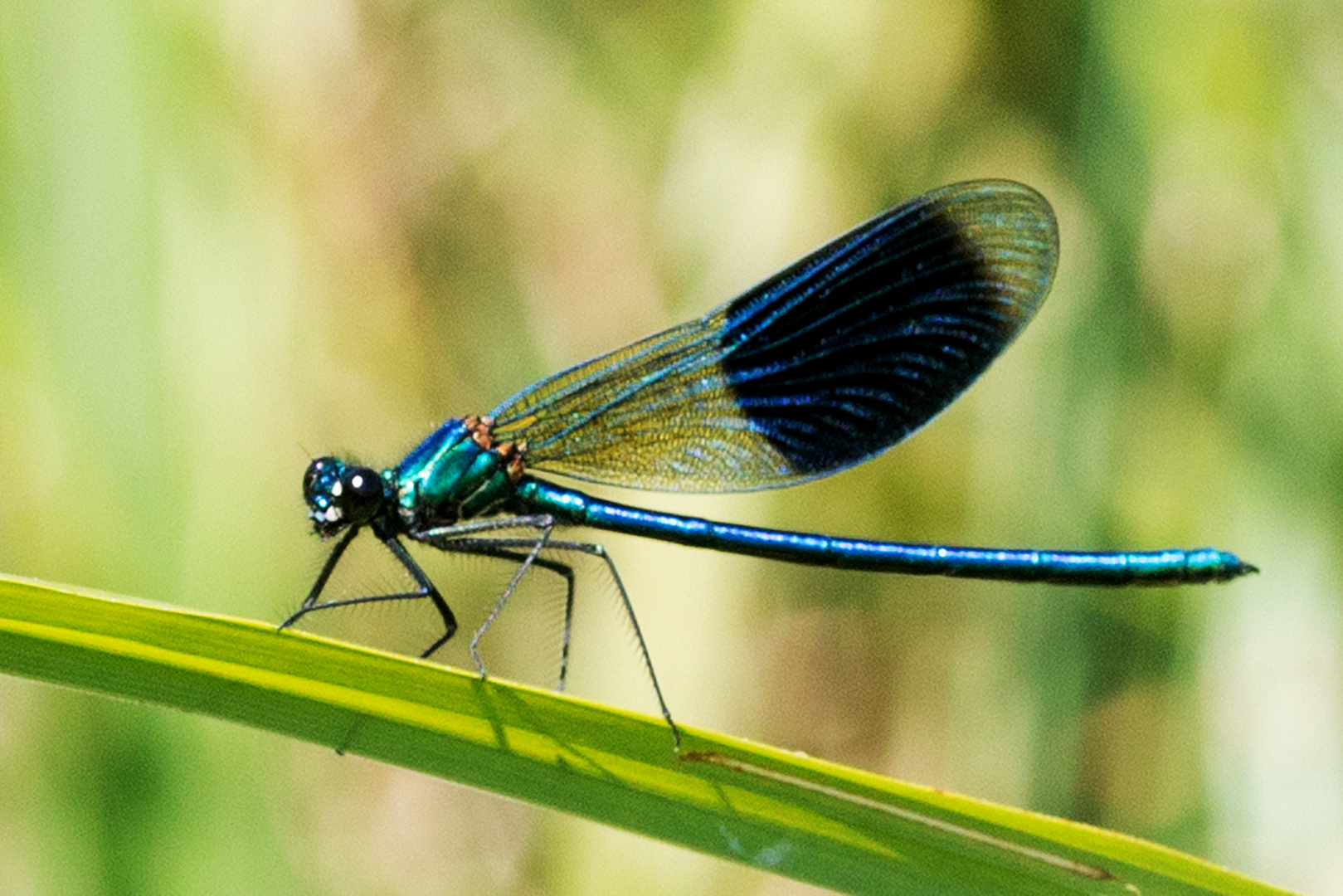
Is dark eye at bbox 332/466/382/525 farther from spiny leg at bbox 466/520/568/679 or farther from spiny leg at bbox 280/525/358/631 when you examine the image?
spiny leg at bbox 466/520/568/679

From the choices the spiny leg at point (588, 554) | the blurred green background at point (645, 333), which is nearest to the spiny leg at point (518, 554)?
the spiny leg at point (588, 554)

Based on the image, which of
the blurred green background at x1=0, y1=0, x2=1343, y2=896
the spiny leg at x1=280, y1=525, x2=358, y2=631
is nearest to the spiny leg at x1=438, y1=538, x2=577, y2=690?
the blurred green background at x1=0, y1=0, x2=1343, y2=896

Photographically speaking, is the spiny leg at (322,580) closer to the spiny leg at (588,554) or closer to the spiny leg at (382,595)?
the spiny leg at (382,595)

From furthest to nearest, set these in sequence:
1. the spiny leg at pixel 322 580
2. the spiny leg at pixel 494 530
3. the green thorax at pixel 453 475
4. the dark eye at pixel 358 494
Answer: the green thorax at pixel 453 475 → the dark eye at pixel 358 494 → the spiny leg at pixel 494 530 → the spiny leg at pixel 322 580

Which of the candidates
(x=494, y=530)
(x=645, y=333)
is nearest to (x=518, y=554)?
(x=494, y=530)

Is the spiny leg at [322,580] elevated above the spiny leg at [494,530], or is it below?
below

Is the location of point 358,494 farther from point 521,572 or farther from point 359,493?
point 521,572
